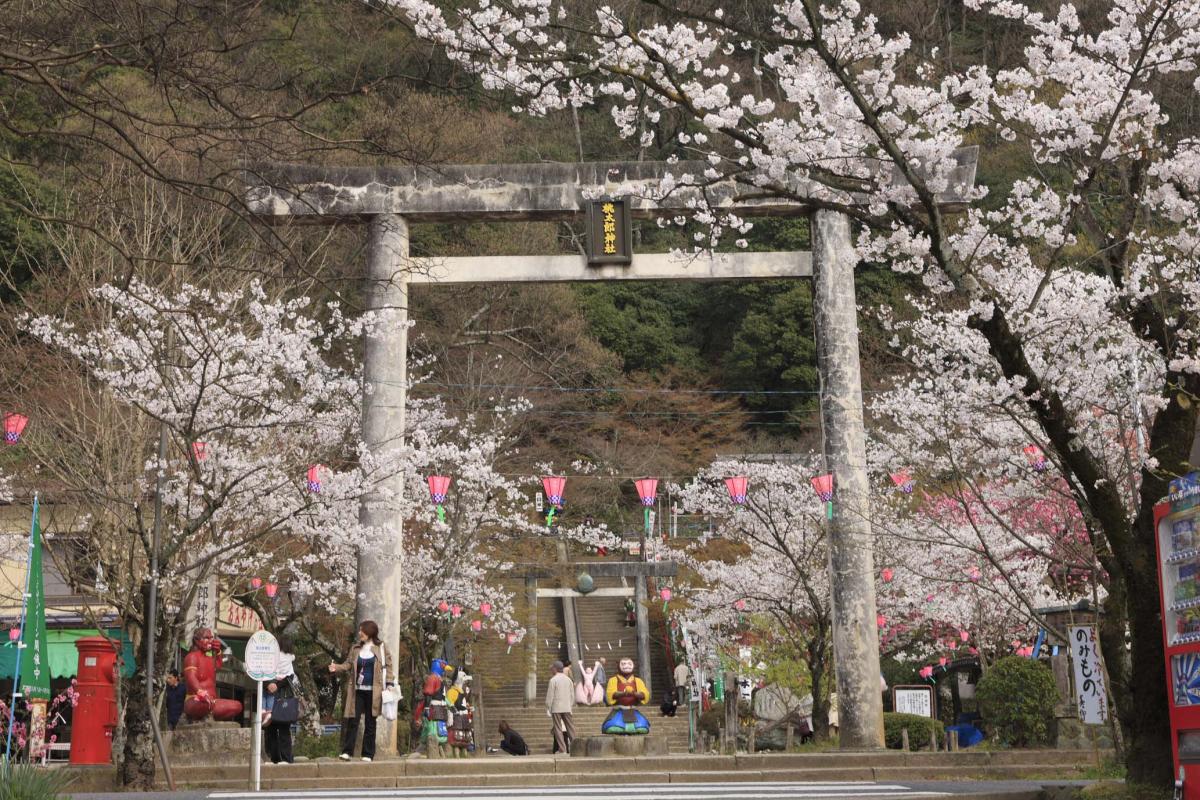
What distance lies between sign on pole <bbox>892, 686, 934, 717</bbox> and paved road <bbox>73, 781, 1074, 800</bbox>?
823 cm

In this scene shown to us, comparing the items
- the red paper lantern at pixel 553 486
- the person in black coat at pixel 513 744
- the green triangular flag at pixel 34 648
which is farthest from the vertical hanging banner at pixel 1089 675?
the red paper lantern at pixel 553 486

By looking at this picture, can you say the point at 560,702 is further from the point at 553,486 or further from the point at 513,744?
the point at 553,486

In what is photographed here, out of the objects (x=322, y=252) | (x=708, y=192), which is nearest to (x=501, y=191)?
(x=708, y=192)

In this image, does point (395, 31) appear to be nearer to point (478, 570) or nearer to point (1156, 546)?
point (478, 570)

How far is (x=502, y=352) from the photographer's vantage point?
25.5m

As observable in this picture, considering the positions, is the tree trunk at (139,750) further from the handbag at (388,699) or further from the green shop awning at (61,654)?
the green shop awning at (61,654)

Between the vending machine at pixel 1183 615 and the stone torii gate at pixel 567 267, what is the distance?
280 inches

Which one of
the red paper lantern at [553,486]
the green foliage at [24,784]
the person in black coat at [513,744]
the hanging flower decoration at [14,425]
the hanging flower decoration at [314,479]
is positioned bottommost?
the person in black coat at [513,744]

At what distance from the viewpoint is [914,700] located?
1856 cm

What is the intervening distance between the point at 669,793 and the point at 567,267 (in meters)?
7.82

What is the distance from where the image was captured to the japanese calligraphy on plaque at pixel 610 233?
1512 cm

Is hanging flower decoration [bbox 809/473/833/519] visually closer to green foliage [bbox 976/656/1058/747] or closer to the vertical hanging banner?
green foliage [bbox 976/656/1058/747]

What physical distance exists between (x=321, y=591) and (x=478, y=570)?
12.2ft

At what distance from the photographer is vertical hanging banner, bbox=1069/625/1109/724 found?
974cm
